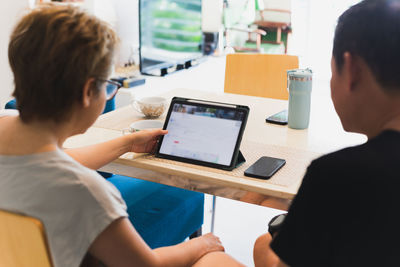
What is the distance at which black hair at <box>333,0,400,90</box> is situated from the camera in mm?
738

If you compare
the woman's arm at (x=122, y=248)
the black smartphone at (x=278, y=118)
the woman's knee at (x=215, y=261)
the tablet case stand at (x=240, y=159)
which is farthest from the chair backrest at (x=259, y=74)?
the woman's arm at (x=122, y=248)

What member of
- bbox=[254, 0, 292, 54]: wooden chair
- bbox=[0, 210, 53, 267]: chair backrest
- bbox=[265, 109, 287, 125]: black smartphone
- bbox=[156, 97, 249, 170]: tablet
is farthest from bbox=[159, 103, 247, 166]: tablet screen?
bbox=[254, 0, 292, 54]: wooden chair

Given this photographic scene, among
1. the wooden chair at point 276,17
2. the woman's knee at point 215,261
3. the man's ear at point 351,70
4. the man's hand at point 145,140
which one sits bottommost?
the woman's knee at point 215,261

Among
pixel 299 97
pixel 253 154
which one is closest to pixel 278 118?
pixel 299 97

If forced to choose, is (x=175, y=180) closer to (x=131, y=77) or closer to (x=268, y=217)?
(x=268, y=217)

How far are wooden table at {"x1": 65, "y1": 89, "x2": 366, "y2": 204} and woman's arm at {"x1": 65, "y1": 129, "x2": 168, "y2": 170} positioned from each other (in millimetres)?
29

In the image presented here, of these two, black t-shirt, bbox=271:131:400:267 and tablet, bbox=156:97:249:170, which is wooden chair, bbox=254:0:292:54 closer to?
tablet, bbox=156:97:249:170

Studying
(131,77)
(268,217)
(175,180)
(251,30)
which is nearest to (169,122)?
(175,180)

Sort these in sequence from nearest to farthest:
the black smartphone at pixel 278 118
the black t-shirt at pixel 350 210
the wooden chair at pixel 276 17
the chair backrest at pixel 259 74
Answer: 1. the black t-shirt at pixel 350 210
2. the black smartphone at pixel 278 118
3. the chair backrest at pixel 259 74
4. the wooden chair at pixel 276 17

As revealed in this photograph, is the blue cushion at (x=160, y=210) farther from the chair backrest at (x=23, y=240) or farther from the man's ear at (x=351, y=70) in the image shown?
the man's ear at (x=351, y=70)

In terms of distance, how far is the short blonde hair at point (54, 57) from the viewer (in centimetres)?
87

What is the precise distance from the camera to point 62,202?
854 mm

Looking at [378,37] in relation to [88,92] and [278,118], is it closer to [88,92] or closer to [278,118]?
[88,92]

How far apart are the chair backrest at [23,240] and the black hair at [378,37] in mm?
637
